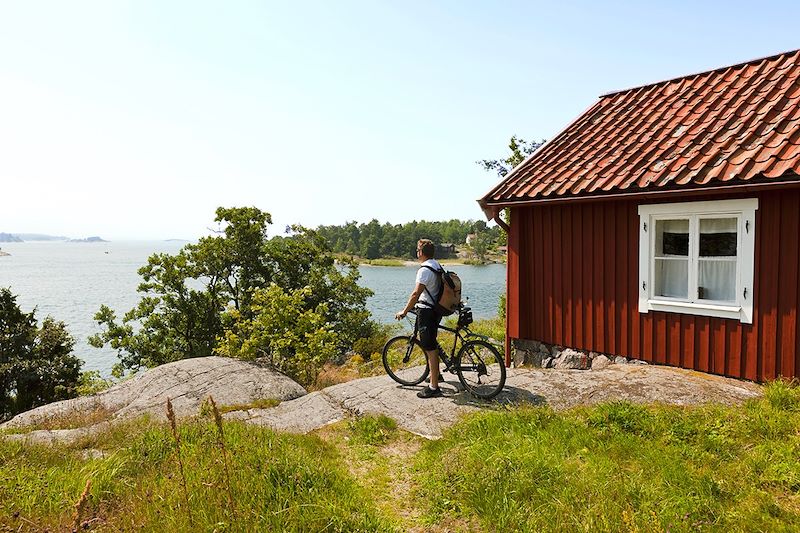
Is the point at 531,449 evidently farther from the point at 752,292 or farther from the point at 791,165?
the point at 791,165

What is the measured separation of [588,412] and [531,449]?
4.30ft

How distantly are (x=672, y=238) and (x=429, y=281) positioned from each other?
3.96 meters

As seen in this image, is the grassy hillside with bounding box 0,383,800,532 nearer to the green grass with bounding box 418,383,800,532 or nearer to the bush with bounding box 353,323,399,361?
the green grass with bounding box 418,383,800,532

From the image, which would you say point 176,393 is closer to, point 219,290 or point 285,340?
point 285,340

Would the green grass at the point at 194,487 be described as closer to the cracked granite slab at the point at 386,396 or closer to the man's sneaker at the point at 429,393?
the cracked granite slab at the point at 386,396

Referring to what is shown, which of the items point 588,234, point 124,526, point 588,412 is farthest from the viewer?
point 588,234

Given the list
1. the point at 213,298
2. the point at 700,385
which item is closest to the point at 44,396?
the point at 213,298

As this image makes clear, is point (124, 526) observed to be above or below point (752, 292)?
below

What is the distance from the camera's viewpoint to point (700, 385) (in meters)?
6.72

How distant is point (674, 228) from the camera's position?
7695mm

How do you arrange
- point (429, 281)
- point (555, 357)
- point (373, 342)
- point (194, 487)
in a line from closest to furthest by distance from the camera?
point (194, 487), point (429, 281), point (555, 357), point (373, 342)

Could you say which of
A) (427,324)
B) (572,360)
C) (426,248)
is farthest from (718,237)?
(427,324)

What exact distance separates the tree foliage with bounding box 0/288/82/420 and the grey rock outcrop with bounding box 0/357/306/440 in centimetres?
1151

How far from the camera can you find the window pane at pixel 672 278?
7609mm
